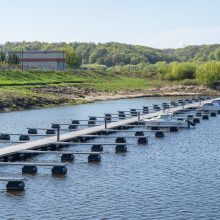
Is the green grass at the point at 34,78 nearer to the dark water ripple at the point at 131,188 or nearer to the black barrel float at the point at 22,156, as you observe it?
the black barrel float at the point at 22,156

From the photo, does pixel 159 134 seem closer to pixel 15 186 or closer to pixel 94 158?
pixel 94 158

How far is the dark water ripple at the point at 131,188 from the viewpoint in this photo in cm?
3862

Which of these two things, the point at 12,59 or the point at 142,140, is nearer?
the point at 142,140

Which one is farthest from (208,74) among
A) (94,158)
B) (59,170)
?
(59,170)

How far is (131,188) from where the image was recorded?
44.8 meters

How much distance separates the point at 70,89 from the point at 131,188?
341ft

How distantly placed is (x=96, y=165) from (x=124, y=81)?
139 metres

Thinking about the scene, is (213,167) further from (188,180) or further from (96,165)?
(96,165)

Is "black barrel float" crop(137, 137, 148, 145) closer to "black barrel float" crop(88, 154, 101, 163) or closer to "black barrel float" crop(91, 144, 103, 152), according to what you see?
"black barrel float" crop(91, 144, 103, 152)

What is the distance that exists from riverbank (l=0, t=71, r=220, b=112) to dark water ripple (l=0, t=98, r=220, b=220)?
51225 mm

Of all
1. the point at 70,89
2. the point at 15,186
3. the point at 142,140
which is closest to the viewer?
the point at 15,186

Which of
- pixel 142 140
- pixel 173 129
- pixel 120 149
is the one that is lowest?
pixel 120 149

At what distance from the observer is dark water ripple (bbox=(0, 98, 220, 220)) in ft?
127

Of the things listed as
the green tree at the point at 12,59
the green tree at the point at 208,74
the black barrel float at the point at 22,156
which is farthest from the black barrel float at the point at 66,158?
the green tree at the point at 208,74
